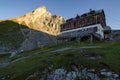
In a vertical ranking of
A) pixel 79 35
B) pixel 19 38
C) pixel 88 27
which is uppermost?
pixel 88 27

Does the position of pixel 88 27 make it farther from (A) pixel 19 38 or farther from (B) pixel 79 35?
(A) pixel 19 38

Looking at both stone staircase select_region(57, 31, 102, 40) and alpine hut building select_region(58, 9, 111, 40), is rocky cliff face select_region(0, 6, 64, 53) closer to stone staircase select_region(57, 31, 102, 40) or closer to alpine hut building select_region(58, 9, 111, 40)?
alpine hut building select_region(58, 9, 111, 40)

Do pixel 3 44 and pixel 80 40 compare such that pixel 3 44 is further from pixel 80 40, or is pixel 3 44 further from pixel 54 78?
pixel 54 78

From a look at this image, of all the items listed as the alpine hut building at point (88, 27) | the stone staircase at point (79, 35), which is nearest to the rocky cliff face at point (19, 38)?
the alpine hut building at point (88, 27)

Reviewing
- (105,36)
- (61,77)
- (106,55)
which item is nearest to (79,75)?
(61,77)

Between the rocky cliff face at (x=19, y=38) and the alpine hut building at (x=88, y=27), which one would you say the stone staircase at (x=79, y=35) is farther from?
the rocky cliff face at (x=19, y=38)

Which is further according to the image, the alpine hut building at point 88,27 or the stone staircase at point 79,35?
the alpine hut building at point 88,27

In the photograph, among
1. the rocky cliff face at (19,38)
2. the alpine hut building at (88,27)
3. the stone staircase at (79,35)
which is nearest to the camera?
the stone staircase at (79,35)

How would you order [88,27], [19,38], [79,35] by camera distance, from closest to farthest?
[79,35] < [88,27] < [19,38]

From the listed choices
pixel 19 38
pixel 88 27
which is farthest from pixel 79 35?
pixel 19 38

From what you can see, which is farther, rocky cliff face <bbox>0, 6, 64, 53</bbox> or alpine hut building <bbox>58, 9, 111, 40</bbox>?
rocky cliff face <bbox>0, 6, 64, 53</bbox>

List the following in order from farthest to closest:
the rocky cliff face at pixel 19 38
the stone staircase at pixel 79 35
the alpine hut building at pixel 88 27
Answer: the rocky cliff face at pixel 19 38
the alpine hut building at pixel 88 27
the stone staircase at pixel 79 35

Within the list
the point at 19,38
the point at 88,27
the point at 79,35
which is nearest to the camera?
the point at 79,35

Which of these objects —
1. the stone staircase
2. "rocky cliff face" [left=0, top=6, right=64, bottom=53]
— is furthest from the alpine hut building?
"rocky cliff face" [left=0, top=6, right=64, bottom=53]
